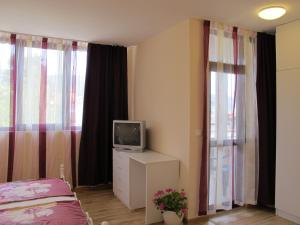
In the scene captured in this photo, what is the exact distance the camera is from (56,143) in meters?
4.30

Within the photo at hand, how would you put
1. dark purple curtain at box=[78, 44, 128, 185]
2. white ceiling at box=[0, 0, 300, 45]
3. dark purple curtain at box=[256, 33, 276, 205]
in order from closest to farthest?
1. white ceiling at box=[0, 0, 300, 45]
2. dark purple curtain at box=[256, 33, 276, 205]
3. dark purple curtain at box=[78, 44, 128, 185]

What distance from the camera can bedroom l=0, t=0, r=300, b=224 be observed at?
3.28 metres

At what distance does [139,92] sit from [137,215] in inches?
83.4

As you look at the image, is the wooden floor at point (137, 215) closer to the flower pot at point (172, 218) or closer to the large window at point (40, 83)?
the flower pot at point (172, 218)

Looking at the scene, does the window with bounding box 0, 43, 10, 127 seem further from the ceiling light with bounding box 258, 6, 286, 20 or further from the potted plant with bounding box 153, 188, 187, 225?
the ceiling light with bounding box 258, 6, 286, 20

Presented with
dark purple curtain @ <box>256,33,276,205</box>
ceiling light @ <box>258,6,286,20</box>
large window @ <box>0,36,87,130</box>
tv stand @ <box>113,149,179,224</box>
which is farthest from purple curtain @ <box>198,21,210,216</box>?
large window @ <box>0,36,87,130</box>

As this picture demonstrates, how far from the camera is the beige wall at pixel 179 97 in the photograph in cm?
329

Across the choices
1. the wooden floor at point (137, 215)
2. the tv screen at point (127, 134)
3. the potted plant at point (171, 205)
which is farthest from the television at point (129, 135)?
the potted plant at point (171, 205)

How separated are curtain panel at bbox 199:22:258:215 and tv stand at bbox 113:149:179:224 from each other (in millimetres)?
502

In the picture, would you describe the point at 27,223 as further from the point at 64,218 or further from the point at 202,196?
the point at 202,196

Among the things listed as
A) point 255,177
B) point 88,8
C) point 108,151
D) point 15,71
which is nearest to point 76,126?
point 108,151

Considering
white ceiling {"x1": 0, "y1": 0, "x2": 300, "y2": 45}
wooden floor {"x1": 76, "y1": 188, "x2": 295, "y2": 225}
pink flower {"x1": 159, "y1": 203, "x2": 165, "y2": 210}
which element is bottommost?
wooden floor {"x1": 76, "y1": 188, "x2": 295, "y2": 225}

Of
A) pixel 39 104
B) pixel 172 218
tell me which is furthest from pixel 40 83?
pixel 172 218

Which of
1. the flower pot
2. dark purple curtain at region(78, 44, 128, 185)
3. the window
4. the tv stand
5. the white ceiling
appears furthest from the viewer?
dark purple curtain at region(78, 44, 128, 185)
